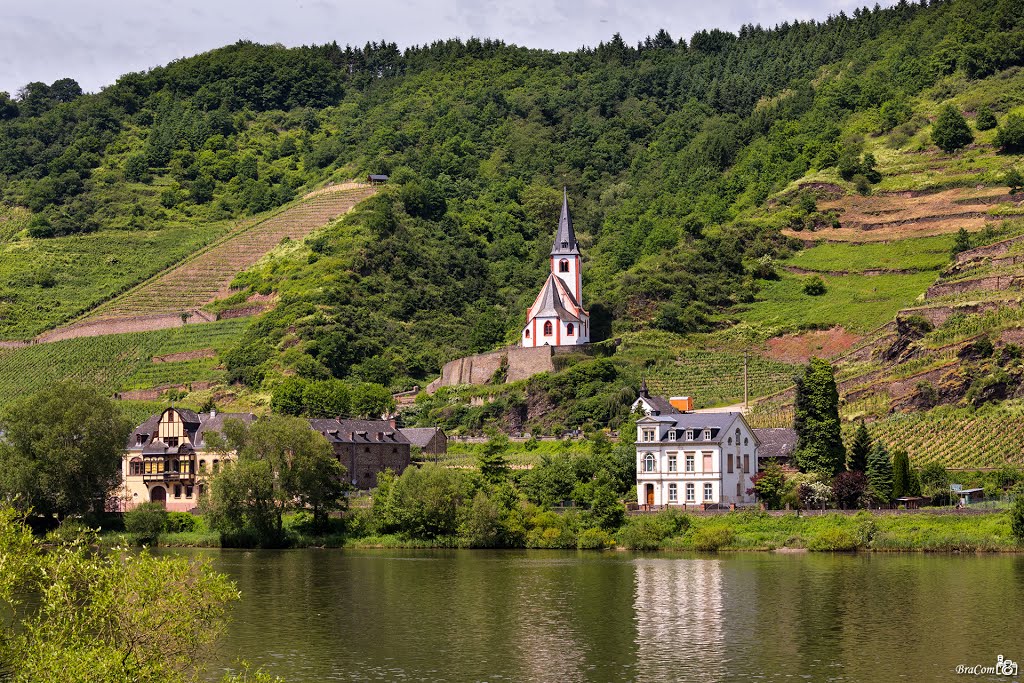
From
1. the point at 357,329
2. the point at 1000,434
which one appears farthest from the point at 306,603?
the point at 357,329

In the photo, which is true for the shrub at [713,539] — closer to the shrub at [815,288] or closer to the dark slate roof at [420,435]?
the dark slate roof at [420,435]

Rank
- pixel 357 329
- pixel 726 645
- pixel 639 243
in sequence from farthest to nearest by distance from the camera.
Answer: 1. pixel 639 243
2. pixel 357 329
3. pixel 726 645

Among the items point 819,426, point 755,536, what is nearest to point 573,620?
point 755,536

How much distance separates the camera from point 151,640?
1307 inches

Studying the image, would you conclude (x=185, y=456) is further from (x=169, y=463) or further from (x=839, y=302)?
(x=839, y=302)

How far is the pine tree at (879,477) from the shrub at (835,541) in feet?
19.1

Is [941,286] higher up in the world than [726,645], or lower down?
higher up

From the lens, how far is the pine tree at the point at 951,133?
152375mm

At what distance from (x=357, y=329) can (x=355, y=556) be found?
6035cm

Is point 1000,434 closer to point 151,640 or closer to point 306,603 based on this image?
point 306,603

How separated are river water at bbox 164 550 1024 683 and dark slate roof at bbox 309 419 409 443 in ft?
76.5

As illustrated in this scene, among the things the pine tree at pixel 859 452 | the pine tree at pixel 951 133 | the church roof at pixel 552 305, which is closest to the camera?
the pine tree at pixel 859 452

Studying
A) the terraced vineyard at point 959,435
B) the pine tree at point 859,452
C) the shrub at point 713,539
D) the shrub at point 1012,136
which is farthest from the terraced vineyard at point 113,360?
the shrub at point 1012,136
